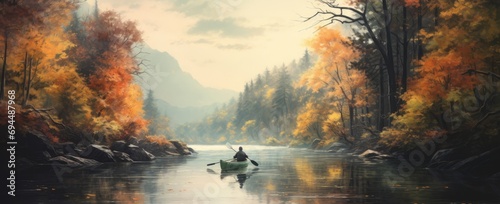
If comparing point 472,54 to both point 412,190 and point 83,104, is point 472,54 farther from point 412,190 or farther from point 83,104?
point 83,104

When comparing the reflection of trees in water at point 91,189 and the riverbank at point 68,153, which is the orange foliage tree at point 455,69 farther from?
the riverbank at point 68,153

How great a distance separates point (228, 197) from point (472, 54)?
18.7m

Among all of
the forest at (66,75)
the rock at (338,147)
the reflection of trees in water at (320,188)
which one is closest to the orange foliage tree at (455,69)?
the reflection of trees in water at (320,188)

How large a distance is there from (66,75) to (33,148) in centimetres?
914

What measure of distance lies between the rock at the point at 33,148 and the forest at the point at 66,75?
0.61 metres

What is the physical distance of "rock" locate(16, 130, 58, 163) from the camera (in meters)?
32.5

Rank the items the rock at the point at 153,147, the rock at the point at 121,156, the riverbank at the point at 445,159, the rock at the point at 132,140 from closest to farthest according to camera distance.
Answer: the riverbank at the point at 445,159 → the rock at the point at 121,156 → the rock at the point at 132,140 → the rock at the point at 153,147

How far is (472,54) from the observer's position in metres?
28.7

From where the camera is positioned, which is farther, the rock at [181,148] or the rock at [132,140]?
the rock at [181,148]

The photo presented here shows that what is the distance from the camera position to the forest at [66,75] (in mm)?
34062

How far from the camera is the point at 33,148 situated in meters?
32.8

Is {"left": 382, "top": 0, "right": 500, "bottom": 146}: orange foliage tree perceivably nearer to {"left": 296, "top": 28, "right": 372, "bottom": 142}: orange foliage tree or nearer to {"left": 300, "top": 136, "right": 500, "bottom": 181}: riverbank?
{"left": 300, "top": 136, "right": 500, "bottom": 181}: riverbank

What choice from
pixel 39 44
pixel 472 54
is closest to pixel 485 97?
pixel 472 54

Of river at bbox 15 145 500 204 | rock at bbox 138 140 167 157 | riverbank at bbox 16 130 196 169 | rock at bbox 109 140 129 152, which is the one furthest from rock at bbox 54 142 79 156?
rock at bbox 138 140 167 157
